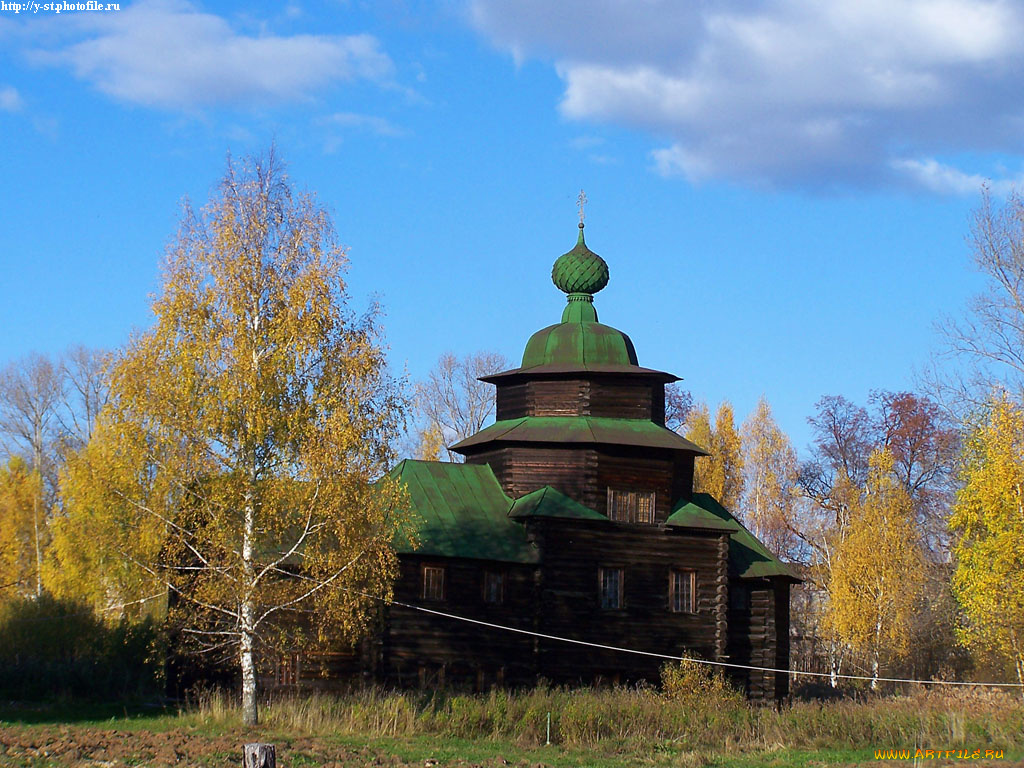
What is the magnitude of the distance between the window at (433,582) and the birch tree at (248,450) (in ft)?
31.3

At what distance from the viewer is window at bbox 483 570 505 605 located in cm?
3388

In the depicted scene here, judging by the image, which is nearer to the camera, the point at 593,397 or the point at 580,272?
the point at 593,397

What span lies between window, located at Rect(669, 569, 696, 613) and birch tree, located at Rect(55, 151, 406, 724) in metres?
13.8

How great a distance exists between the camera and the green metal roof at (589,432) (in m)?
35.8

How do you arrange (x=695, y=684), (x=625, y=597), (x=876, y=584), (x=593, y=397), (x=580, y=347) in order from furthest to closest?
(x=876, y=584) < (x=580, y=347) < (x=593, y=397) < (x=625, y=597) < (x=695, y=684)

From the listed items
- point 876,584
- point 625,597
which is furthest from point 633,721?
point 876,584

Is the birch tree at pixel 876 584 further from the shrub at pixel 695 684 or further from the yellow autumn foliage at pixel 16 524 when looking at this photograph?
the yellow autumn foliage at pixel 16 524

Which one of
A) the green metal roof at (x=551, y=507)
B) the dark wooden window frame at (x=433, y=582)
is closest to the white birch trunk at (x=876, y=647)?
the green metal roof at (x=551, y=507)

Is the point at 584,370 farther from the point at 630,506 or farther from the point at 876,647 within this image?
the point at 876,647

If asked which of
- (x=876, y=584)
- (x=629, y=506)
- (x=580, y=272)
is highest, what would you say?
(x=580, y=272)

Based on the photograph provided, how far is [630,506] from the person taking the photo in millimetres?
35969

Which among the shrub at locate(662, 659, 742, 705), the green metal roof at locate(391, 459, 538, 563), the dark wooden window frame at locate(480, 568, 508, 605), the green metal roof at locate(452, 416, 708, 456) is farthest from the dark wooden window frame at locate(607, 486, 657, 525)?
the shrub at locate(662, 659, 742, 705)

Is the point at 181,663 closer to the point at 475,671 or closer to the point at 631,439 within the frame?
the point at 475,671

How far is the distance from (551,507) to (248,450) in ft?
44.8
